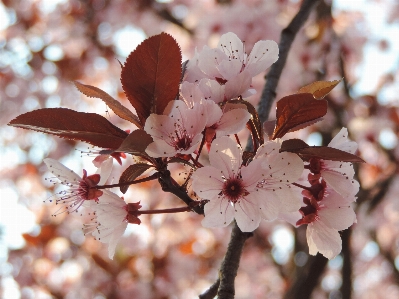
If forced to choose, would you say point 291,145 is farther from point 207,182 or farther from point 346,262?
point 346,262

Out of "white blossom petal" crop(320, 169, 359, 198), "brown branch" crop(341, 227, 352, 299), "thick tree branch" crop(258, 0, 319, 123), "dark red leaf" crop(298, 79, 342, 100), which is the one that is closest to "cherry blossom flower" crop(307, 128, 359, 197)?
"white blossom petal" crop(320, 169, 359, 198)

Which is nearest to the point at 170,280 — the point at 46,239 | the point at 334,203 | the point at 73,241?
the point at 46,239

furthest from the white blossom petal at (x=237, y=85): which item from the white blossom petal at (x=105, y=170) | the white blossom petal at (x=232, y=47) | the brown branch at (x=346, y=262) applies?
the brown branch at (x=346, y=262)

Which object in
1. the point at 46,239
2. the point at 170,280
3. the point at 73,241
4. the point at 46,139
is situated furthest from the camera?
the point at 46,139

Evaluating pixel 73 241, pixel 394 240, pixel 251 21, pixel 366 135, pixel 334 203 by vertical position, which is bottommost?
pixel 394 240

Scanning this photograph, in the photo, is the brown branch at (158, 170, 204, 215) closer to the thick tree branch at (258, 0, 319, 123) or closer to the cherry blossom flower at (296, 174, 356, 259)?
the cherry blossom flower at (296, 174, 356, 259)

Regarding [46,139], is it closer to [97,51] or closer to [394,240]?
[97,51]

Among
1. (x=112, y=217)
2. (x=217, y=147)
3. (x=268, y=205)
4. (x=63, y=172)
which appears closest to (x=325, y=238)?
(x=268, y=205)
